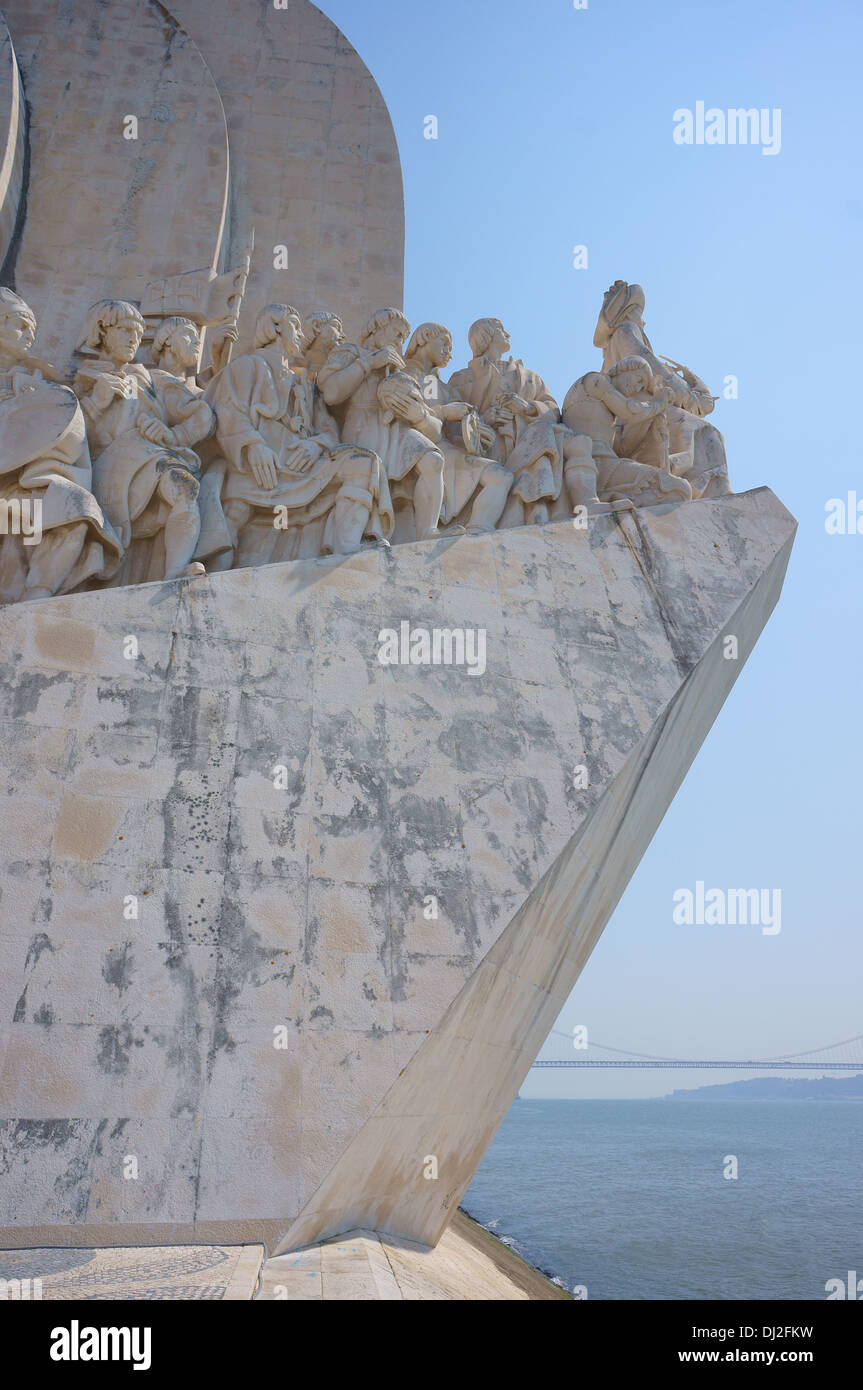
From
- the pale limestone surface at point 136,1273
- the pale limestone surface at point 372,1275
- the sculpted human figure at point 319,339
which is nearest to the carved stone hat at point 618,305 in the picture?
the sculpted human figure at point 319,339

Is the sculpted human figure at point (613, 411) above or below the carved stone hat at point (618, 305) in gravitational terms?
below

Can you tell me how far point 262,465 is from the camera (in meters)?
6.05

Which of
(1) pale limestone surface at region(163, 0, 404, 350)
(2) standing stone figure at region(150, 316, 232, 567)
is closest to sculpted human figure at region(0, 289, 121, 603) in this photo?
(2) standing stone figure at region(150, 316, 232, 567)

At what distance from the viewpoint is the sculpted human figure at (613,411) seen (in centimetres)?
737

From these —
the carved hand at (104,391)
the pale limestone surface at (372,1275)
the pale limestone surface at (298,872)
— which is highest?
the carved hand at (104,391)

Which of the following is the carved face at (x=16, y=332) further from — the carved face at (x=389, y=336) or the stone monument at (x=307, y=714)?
the carved face at (x=389, y=336)

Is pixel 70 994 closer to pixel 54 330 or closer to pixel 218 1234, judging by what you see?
pixel 218 1234

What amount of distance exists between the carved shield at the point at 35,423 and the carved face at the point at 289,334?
1479 millimetres

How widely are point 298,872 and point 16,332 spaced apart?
3191 millimetres

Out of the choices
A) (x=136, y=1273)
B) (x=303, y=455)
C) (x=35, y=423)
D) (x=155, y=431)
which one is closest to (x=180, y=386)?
(x=155, y=431)

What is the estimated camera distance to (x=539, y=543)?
6.16 m

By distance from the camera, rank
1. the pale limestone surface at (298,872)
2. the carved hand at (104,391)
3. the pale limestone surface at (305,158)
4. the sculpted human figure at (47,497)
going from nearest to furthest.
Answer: the pale limestone surface at (298,872), the sculpted human figure at (47,497), the carved hand at (104,391), the pale limestone surface at (305,158)

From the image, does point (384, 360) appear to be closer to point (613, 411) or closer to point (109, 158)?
point (613, 411)
